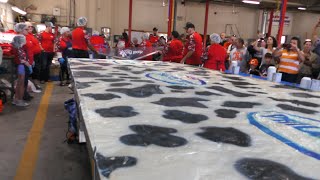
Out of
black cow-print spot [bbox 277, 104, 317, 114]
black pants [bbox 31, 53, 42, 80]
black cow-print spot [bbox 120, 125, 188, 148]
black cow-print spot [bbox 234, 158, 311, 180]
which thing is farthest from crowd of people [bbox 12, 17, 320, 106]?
black cow-print spot [bbox 234, 158, 311, 180]

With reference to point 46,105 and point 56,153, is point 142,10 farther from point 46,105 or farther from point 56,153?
point 56,153

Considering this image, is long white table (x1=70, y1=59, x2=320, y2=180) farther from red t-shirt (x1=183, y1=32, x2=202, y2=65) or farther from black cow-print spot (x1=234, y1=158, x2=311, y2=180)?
red t-shirt (x1=183, y1=32, x2=202, y2=65)

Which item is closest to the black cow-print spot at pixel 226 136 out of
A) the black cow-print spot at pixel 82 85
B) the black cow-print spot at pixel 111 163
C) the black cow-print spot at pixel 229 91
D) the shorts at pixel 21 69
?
the black cow-print spot at pixel 111 163

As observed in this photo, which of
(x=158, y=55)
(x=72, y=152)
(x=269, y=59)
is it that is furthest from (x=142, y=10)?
(x=72, y=152)

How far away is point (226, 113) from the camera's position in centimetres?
178

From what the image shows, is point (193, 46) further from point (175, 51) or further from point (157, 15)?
point (157, 15)

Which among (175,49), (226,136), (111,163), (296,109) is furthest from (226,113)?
(175,49)

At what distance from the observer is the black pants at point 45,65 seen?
749 cm

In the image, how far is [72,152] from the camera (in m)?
3.24

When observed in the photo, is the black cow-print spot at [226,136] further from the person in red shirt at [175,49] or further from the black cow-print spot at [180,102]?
the person in red shirt at [175,49]

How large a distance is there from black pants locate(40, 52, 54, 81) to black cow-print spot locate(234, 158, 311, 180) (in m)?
7.15

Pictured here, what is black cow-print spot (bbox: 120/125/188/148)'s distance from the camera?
1241 millimetres

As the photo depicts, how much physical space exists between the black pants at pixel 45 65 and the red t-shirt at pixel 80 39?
6.22ft

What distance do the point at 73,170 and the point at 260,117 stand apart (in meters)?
1.85
